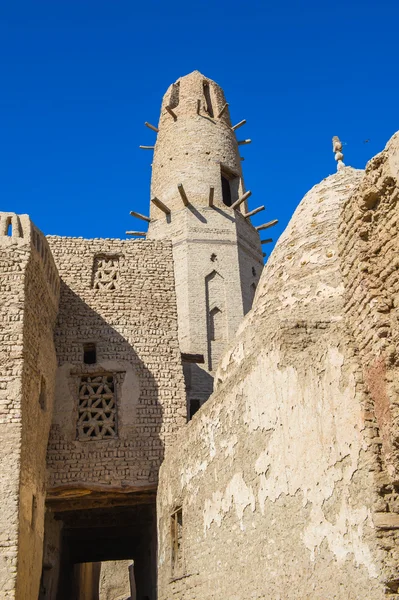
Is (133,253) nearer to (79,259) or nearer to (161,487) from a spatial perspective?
(79,259)

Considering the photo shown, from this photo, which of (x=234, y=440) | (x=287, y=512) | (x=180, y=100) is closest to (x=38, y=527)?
(x=234, y=440)

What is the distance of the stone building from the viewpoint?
5.35 meters

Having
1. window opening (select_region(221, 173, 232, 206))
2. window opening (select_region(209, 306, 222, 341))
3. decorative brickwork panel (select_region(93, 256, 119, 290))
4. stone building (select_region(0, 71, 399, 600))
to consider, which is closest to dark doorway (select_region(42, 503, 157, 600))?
stone building (select_region(0, 71, 399, 600))

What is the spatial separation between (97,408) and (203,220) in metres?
10.2

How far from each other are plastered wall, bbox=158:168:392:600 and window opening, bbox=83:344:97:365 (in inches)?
104

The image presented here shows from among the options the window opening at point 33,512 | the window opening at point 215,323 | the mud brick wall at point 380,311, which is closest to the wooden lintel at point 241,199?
the window opening at point 215,323

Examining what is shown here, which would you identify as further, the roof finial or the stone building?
the roof finial

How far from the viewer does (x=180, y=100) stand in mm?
24344

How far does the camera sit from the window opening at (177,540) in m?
9.89

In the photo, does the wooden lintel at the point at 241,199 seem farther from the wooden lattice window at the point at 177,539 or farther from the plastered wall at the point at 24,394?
the wooden lattice window at the point at 177,539

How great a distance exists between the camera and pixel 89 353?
12680 millimetres

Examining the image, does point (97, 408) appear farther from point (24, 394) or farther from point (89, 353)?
point (24, 394)

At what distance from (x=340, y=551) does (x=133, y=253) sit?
363 inches

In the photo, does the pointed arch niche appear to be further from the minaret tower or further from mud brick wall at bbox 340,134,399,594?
mud brick wall at bbox 340,134,399,594
